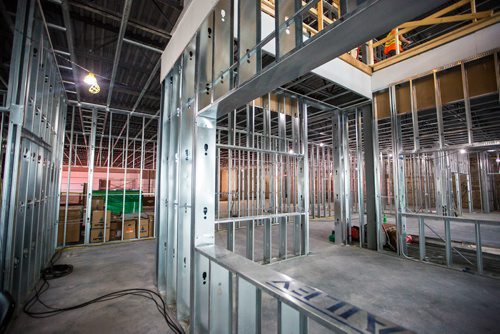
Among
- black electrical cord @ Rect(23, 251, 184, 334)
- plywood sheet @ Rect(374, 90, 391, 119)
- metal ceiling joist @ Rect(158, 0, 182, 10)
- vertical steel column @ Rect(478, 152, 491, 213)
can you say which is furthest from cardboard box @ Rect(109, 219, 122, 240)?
vertical steel column @ Rect(478, 152, 491, 213)

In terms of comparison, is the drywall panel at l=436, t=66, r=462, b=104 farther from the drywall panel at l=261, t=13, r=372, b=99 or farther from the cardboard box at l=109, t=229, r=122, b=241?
the cardboard box at l=109, t=229, r=122, b=241

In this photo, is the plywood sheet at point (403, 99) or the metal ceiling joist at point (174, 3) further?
the plywood sheet at point (403, 99)

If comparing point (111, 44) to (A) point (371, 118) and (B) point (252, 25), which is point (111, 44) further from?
(A) point (371, 118)

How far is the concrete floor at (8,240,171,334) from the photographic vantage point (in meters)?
2.36

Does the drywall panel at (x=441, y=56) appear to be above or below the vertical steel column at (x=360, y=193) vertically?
above

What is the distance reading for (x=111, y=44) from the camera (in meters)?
3.81

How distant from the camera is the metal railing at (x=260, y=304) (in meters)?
0.80

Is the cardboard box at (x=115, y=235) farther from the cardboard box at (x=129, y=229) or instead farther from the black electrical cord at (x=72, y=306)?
the black electrical cord at (x=72, y=306)

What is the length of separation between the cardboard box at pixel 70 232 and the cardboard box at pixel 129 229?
1.03 meters

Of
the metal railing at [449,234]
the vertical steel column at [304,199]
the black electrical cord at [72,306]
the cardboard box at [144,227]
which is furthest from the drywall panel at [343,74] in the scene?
the cardboard box at [144,227]

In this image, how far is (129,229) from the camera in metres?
6.14

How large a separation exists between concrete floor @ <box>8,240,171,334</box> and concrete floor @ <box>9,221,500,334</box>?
0.01 m

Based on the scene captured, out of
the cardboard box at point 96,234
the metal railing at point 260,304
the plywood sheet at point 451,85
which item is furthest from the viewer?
the cardboard box at point 96,234

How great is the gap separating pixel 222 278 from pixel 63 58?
16.0 feet
